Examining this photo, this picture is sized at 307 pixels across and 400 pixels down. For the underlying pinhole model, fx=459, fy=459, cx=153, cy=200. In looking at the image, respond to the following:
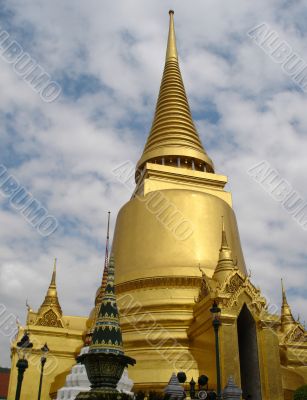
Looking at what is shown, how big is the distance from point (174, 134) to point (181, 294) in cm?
981

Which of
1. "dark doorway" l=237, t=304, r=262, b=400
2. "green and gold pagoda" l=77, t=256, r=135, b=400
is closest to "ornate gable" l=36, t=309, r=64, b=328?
"dark doorway" l=237, t=304, r=262, b=400

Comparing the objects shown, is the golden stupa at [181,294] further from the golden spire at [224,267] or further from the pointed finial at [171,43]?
the pointed finial at [171,43]

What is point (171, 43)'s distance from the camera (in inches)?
1190

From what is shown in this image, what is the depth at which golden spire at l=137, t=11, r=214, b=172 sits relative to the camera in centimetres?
2361

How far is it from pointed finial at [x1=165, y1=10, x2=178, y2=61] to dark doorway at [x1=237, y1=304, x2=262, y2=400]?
19.2m

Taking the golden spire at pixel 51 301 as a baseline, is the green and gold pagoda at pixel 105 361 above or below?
below

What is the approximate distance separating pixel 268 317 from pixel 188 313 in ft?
10.2

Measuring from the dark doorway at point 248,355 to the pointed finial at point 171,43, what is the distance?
1924 cm

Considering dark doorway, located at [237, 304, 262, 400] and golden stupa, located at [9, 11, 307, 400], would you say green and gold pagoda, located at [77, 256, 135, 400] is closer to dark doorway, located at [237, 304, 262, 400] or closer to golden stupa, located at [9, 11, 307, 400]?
golden stupa, located at [9, 11, 307, 400]

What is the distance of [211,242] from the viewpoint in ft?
64.7

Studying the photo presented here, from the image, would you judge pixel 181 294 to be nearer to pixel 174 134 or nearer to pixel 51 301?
pixel 51 301

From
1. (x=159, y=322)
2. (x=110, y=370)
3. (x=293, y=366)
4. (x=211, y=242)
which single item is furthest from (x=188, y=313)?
(x=110, y=370)

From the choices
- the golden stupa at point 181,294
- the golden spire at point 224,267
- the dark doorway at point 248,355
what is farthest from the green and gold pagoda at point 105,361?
the golden spire at point 224,267

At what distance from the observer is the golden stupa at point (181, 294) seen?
14.6m
